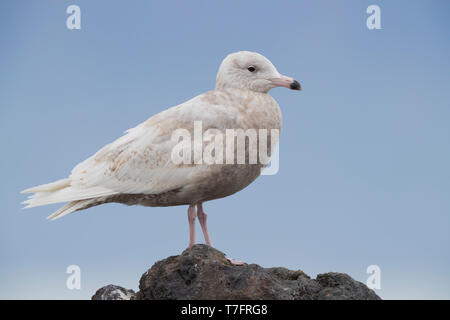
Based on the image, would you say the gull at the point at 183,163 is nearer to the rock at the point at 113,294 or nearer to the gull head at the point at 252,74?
the gull head at the point at 252,74

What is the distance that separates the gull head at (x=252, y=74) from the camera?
7.01 metres

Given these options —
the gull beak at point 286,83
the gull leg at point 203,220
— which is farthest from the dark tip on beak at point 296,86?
the gull leg at point 203,220

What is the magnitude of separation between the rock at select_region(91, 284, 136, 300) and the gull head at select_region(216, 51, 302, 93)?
9.07 ft

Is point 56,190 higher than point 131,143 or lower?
lower

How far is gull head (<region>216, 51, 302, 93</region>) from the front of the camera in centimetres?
701

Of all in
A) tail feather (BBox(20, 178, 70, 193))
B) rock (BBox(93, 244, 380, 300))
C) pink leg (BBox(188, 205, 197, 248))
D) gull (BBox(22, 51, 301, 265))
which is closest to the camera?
rock (BBox(93, 244, 380, 300))

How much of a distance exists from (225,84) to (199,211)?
1.60 meters

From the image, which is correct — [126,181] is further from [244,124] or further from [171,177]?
[244,124]

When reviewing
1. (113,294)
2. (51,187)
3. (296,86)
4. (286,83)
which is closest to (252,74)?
(286,83)

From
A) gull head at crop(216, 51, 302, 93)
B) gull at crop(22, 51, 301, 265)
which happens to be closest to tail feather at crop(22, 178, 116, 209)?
gull at crop(22, 51, 301, 265)

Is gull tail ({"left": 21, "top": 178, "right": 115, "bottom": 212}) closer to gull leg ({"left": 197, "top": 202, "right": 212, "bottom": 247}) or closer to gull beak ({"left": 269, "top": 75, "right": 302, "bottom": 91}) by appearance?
gull leg ({"left": 197, "top": 202, "right": 212, "bottom": 247})

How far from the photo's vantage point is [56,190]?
6.96 meters
